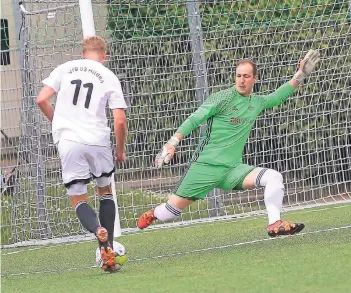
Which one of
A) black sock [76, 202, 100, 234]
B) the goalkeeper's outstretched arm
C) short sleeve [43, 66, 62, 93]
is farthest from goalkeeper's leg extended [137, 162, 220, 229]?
short sleeve [43, 66, 62, 93]

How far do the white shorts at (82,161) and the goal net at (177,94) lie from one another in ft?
13.1

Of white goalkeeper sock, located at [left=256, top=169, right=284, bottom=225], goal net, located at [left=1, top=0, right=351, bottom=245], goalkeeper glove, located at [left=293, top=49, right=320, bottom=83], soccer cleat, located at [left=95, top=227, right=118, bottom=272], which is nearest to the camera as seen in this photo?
soccer cleat, located at [left=95, top=227, right=118, bottom=272]

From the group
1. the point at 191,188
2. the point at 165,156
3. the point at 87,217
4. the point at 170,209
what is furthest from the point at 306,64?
the point at 87,217

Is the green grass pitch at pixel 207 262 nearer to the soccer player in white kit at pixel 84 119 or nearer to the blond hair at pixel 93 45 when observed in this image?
the soccer player in white kit at pixel 84 119

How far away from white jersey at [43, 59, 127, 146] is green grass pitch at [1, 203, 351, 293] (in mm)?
1050

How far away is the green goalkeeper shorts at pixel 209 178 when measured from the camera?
9383 millimetres

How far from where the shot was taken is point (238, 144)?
9492mm

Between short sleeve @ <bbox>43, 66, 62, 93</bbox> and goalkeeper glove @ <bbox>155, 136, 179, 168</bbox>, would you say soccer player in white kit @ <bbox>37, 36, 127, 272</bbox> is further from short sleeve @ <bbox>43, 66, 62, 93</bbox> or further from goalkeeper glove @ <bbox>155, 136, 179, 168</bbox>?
goalkeeper glove @ <bbox>155, 136, 179, 168</bbox>

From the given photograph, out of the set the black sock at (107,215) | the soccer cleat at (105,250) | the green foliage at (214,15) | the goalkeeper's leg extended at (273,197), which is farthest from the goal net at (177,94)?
the soccer cleat at (105,250)

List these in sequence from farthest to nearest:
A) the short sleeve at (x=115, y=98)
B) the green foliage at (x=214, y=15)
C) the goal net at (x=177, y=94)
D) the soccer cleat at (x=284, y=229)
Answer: the green foliage at (x=214, y=15), the goal net at (x=177, y=94), the soccer cleat at (x=284, y=229), the short sleeve at (x=115, y=98)

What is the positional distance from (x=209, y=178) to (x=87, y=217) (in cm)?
145

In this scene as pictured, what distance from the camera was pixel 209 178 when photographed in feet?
31.1

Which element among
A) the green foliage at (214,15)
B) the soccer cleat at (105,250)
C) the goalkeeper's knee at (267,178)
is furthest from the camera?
the green foliage at (214,15)

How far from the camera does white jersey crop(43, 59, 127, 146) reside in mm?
8422
